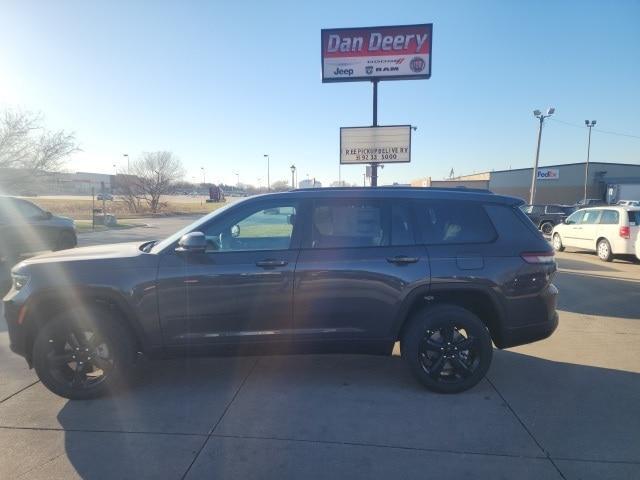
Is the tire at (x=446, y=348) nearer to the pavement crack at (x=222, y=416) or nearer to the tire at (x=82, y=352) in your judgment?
the pavement crack at (x=222, y=416)

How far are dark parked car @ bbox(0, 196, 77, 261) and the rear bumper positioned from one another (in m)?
11.7

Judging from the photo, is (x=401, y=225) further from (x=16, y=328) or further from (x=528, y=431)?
(x=16, y=328)

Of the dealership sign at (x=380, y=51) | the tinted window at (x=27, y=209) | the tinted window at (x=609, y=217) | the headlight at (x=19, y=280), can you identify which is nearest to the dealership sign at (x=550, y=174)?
the tinted window at (x=609, y=217)

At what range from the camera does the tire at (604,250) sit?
12352 mm

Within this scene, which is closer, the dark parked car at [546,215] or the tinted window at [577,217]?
the tinted window at [577,217]

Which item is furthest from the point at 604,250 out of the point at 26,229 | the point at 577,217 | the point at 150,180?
the point at 150,180

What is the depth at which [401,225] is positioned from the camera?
3.91m

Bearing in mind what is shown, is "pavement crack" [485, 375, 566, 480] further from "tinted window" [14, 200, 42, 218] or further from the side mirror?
"tinted window" [14, 200, 42, 218]

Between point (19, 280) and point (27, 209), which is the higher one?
point (27, 209)

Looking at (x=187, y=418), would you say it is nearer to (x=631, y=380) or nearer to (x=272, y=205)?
(x=272, y=205)

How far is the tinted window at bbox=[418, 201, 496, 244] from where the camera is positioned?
3.92 m

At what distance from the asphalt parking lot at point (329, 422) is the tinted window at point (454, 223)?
4.61 ft

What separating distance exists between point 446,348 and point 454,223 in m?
1.13

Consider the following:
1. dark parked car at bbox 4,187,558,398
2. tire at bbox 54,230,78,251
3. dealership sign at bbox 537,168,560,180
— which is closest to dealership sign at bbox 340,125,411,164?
dark parked car at bbox 4,187,558,398
